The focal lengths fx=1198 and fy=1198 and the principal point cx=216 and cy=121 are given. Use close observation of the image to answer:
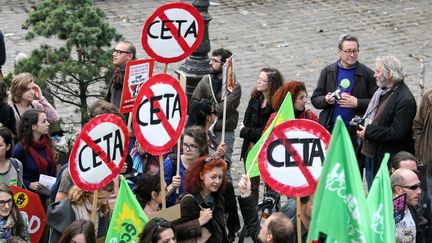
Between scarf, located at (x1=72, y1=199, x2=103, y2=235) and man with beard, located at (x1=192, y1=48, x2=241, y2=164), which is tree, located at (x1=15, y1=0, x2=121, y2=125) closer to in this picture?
man with beard, located at (x1=192, y1=48, x2=241, y2=164)

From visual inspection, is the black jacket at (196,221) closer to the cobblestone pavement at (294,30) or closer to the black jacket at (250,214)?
the black jacket at (250,214)

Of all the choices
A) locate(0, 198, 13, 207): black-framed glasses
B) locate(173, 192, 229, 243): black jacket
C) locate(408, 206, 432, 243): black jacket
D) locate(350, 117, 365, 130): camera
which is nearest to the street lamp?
locate(350, 117, 365, 130): camera

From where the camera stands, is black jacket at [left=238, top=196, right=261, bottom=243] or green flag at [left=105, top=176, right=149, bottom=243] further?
black jacket at [left=238, top=196, right=261, bottom=243]

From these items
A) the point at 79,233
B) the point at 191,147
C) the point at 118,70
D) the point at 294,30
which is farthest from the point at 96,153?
the point at 294,30

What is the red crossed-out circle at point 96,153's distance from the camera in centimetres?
902

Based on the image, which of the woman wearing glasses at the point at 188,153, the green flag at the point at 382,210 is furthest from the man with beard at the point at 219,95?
the green flag at the point at 382,210

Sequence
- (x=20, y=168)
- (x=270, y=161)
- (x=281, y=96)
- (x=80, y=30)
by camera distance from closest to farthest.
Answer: (x=270, y=161), (x=20, y=168), (x=281, y=96), (x=80, y=30)

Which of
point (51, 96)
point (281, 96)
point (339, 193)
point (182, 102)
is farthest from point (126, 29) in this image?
point (339, 193)

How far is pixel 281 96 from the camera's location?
1148 cm

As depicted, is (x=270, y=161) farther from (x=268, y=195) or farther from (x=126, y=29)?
(x=126, y=29)

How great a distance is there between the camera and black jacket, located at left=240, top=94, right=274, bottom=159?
1180 cm

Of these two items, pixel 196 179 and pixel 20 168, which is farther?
pixel 20 168

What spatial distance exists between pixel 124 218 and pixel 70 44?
12.9 ft

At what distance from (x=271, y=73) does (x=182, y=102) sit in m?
1.96
